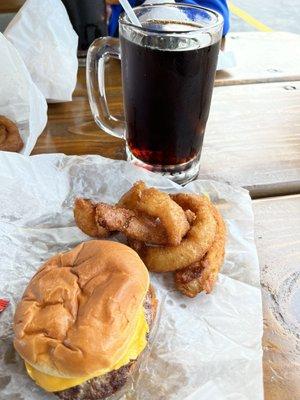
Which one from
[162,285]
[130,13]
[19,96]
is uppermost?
[130,13]

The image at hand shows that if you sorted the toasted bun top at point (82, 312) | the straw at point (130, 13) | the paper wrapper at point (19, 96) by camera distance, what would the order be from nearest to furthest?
the toasted bun top at point (82, 312)
the straw at point (130, 13)
the paper wrapper at point (19, 96)

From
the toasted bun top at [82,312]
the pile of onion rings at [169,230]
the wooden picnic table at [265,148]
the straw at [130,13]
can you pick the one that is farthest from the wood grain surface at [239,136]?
the toasted bun top at [82,312]

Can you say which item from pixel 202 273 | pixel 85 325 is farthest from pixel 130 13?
pixel 85 325

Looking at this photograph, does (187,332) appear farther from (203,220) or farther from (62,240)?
(62,240)

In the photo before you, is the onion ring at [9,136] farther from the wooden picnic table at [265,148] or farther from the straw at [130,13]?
the straw at [130,13]

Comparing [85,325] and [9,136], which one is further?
[9,136]

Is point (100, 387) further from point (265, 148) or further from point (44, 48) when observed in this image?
point (44, 48)
